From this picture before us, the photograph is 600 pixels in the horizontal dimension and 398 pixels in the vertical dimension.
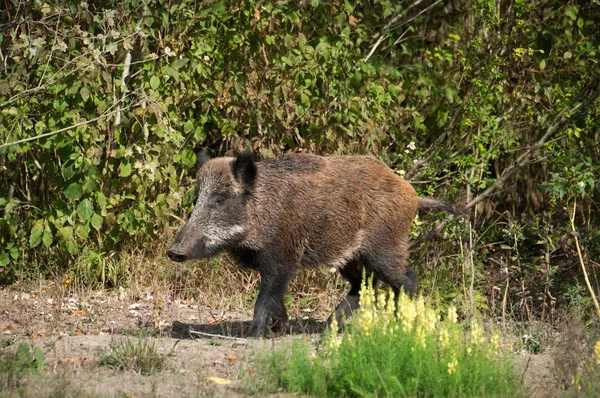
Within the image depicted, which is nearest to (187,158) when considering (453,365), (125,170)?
(125,170)

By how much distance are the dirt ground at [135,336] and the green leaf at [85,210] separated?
0.68m

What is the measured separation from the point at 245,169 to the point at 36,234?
2.14 meters

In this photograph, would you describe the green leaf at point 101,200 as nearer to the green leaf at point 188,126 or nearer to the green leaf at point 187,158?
the green leaf at point 187,158

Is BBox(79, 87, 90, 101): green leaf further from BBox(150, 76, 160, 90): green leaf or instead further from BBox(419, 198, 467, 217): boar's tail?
BBox(419, 198, 467, 217): boar's tail

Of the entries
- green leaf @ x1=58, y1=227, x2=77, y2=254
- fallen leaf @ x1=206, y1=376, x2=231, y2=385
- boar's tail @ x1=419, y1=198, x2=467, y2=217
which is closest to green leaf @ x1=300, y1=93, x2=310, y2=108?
boar's tail @ x1=419, y1=198, x2=467, y2=217

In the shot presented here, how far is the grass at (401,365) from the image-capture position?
14.4ft

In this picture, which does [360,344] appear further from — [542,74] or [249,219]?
[542,74]

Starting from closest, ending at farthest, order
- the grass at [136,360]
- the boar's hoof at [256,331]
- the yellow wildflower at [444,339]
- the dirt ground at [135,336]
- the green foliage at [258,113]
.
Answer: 1. the yellow wildflower at [444,339]
2. the dirt ground at [135,336]
3. the grass at [136,360]
4. the boar's hoof at [256,331]
5. the green foliage at [258,113]

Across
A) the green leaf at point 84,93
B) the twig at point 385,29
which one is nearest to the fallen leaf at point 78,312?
the green leaf at point 84,93

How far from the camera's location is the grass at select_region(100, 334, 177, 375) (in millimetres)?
5051

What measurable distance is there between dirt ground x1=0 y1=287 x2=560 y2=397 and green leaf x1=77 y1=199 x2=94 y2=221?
0.68 metres

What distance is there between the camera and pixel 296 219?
22.1 feet

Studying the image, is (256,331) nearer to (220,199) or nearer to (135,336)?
(135,336)

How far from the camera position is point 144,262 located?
8266 millimetres
